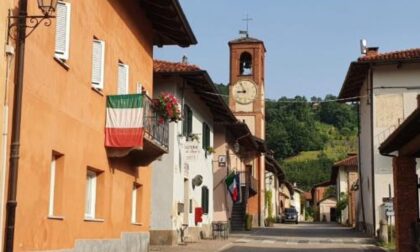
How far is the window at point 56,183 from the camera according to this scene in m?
12.0

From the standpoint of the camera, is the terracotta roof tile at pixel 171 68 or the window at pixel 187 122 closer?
the terracotta roof tile at pixel 171 68

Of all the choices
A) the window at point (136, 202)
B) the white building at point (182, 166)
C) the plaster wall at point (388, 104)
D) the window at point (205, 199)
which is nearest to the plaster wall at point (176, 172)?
the white building at point (182, 166)

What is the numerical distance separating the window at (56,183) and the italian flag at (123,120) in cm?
282

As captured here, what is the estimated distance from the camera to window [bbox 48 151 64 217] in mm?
12016

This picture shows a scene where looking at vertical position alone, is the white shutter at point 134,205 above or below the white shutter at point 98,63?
below

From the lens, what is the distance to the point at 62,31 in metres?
12.3

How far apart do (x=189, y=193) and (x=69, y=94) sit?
15.8 metres

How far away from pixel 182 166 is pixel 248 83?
2739 centimetres

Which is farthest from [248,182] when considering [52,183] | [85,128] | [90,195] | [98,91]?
[52,183]

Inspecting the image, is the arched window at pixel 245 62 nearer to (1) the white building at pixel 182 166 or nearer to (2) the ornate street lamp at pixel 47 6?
(1) the white building at pixel 182 166

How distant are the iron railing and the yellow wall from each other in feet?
3.04

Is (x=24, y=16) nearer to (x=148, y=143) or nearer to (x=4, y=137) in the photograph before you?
(x=4, y=137)

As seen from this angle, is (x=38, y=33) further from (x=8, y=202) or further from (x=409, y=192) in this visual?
(x=409, y=192)

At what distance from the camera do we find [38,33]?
35.9 feet
